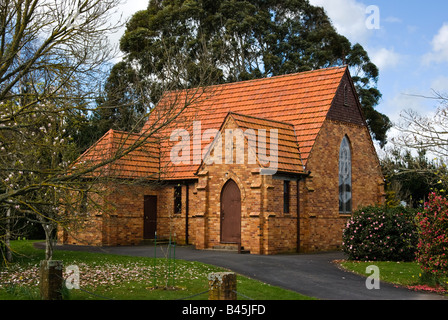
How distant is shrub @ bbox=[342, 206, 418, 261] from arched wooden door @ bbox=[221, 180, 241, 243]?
17.7 ft

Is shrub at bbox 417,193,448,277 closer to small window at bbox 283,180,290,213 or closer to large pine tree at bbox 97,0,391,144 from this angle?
small window at bbox 283,180,290,213

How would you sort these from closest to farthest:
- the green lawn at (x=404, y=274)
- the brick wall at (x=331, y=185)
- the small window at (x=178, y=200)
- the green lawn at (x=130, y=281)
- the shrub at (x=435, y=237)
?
1. the green lawn at (x=130, y=281)
2. the green lawn at (x=404, y=274)
3. the shrub at (x=435, y=237)
4. the brick wall at (x=331, y=185)
5. the small window at (x=178, y=200)

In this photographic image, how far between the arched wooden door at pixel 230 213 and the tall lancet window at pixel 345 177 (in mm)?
7023

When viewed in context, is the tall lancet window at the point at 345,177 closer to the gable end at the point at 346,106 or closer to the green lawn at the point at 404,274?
the gable end at the point at 346,106

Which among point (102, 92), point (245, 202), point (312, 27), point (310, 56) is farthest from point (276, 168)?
point (312, 27)

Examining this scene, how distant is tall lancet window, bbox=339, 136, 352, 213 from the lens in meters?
29.7

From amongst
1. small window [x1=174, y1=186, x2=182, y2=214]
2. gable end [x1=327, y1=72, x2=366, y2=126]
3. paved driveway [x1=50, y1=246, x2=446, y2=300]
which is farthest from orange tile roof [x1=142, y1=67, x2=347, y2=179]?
paved driveway [x1=50, y1=246, x2=446, y2=300]

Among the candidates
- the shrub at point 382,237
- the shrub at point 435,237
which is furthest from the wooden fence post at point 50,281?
the shrub at point 382,237

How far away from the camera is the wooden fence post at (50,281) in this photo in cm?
1262

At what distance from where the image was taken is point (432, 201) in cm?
1678
